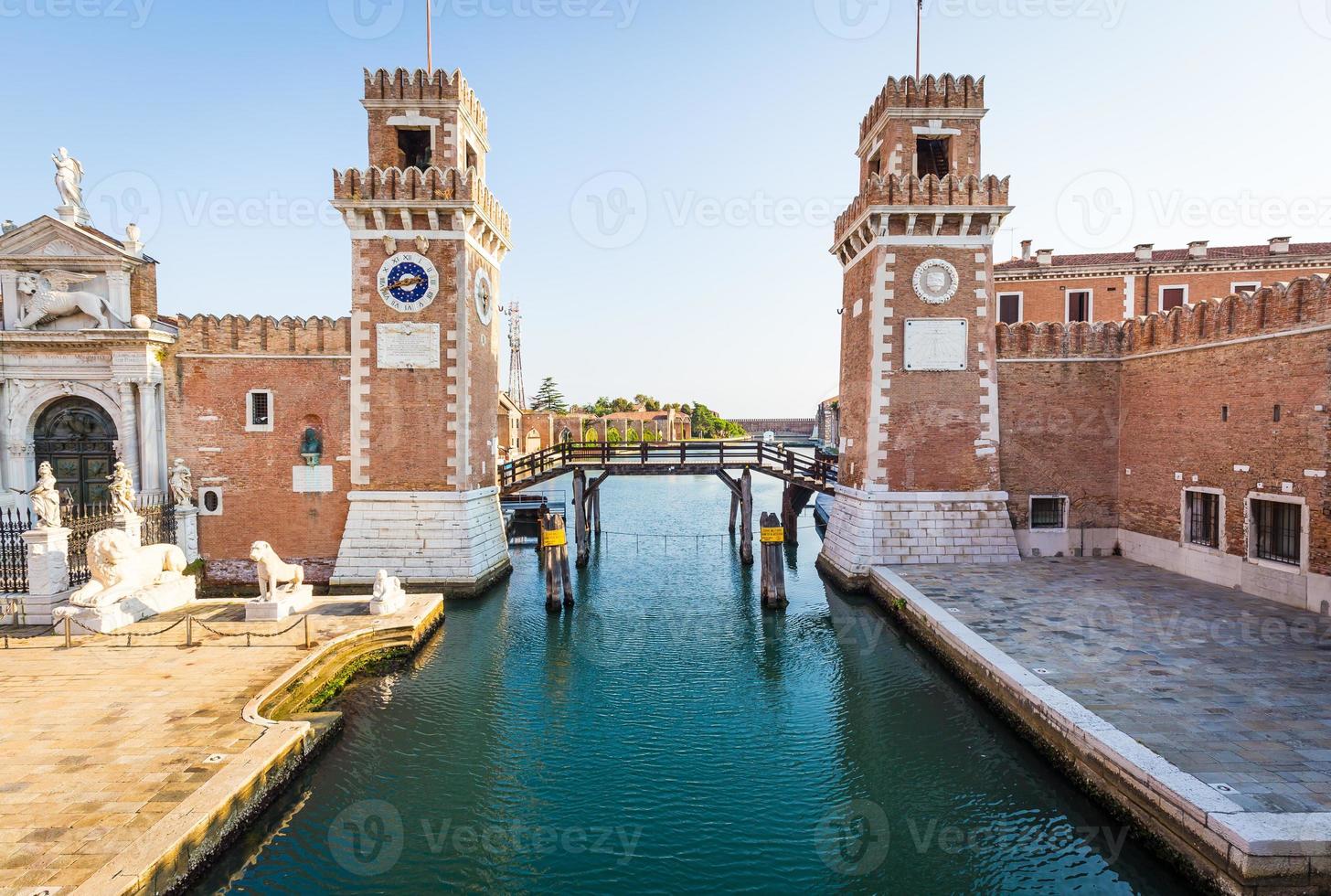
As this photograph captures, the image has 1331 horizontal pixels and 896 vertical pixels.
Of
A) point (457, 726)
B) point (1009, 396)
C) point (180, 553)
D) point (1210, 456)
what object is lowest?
point (457, 726)

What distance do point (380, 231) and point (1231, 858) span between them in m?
20.0

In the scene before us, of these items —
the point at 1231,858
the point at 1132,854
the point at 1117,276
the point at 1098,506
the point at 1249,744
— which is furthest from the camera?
the point at 1117,276

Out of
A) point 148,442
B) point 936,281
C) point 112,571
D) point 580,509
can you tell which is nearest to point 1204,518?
point 936,281

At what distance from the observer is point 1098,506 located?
18.9m

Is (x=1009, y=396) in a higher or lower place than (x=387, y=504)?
higher

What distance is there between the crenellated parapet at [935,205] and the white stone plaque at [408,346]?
12141 mm

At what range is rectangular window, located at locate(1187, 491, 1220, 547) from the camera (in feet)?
51.8

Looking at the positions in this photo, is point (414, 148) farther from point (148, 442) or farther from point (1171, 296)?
point (1171, 296)

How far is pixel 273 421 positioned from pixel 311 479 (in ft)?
6.28

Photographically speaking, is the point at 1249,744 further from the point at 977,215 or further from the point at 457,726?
the point at 977,215

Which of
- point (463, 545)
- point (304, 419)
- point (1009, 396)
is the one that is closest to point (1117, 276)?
point (1009, 396)

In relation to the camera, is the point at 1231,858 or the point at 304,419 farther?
the point at 304,419

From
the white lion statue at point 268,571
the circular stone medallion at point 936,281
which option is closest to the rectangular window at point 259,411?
the white lion statue at point 268,571

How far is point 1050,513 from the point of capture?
62.1 ft
